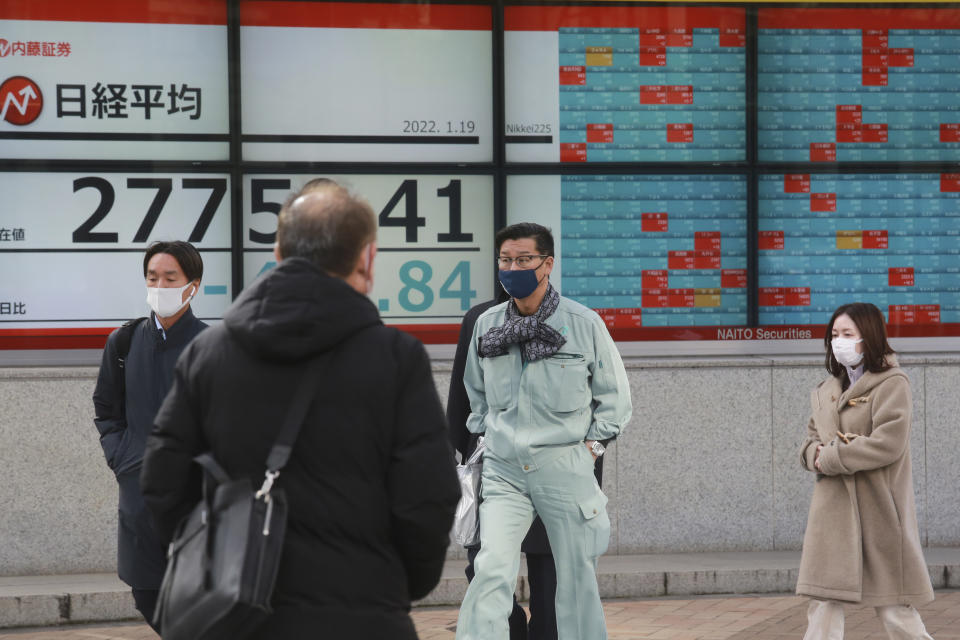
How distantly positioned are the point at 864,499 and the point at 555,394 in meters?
1.34

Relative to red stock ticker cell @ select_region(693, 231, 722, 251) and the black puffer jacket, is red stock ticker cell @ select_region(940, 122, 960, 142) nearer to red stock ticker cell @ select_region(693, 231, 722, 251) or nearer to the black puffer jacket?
red stock ticker cell @ select_region(693, 231, 722, 251)

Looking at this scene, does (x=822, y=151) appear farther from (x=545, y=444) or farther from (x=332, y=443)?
(x=332, y=443)

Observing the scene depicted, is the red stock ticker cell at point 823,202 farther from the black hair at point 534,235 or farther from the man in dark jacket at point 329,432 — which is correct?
the man in dark jacket at point 329,432

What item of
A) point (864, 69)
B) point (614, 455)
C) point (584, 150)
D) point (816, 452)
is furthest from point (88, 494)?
point (864, 69)

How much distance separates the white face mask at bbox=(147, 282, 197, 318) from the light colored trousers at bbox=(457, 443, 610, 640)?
4.54ft

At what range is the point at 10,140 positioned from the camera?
8.37 meters

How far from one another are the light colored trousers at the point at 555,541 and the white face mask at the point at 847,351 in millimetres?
1160

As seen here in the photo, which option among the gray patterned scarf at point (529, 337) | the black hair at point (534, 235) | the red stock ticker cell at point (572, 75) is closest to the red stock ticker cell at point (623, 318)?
the red stock ticker cell at point (572, 75)

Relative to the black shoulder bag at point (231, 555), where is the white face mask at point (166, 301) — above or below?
above

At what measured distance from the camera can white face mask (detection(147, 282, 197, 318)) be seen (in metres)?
5.22

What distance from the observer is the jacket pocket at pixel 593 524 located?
5.30 meters

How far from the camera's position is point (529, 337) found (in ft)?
17.7

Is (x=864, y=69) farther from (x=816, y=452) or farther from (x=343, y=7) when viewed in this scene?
(x=816, y=452)

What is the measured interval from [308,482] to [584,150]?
646 cm
